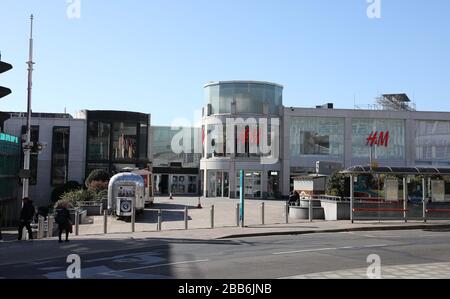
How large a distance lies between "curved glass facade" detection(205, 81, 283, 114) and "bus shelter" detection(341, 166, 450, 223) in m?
28.8

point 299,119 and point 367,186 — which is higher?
point 299,119

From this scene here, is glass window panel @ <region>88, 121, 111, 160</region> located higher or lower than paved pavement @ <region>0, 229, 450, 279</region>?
higher

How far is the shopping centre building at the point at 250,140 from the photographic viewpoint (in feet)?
157

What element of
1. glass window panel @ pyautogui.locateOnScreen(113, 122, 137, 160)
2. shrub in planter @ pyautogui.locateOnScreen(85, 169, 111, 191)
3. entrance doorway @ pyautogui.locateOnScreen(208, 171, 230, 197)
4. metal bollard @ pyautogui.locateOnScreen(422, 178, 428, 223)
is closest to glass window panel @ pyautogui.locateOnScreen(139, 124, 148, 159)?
glass window panel @ pyautogui.locateOnScreen(113, 122, 137, 160)

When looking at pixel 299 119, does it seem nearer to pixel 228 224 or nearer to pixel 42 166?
pixel 42 166

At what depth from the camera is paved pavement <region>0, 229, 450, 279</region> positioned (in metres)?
11.4

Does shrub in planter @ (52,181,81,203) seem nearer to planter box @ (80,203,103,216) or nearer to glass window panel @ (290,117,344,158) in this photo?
planter box @ (80,203,103,216)

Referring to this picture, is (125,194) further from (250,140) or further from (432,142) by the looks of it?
(432,142)

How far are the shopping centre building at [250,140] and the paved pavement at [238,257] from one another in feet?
97.2

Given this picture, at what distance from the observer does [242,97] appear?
54719 mm

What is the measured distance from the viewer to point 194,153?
251ft

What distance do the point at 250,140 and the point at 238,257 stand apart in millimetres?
40036
